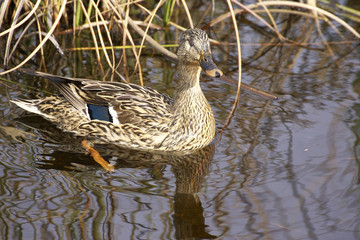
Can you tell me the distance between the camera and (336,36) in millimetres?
8914

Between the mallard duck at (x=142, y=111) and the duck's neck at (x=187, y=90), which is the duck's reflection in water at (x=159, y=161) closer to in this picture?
the mallard duck at (x=142, y=111)

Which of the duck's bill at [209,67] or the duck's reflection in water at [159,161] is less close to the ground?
the duck's bill at [209,67]

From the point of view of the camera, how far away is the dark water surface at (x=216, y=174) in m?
4.33

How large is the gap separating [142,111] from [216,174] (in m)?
1.17

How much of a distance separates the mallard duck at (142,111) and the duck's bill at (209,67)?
1 centimetres

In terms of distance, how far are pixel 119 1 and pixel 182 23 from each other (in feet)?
6.07

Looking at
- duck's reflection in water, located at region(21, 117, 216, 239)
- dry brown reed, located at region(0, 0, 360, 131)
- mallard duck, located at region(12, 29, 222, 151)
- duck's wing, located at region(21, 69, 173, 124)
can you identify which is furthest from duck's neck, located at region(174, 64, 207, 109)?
dry brown reed, located at region(0, 0, 360, 131)

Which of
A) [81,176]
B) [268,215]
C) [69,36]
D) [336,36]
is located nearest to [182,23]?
[69,36]

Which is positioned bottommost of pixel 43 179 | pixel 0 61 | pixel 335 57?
pixel 43 179

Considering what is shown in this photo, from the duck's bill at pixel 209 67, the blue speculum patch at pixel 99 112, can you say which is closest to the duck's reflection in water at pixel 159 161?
the blue speculum patch at pixel 99 112

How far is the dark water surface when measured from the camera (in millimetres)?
4328

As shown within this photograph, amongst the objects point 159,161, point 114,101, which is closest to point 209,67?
point 159,161

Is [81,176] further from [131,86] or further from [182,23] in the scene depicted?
[182,23]

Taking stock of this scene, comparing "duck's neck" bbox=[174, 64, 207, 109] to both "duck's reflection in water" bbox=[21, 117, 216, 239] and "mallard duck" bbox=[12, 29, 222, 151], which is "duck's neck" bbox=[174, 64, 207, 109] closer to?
"mallard duck" bbox=[12, 29, 222, 151]
